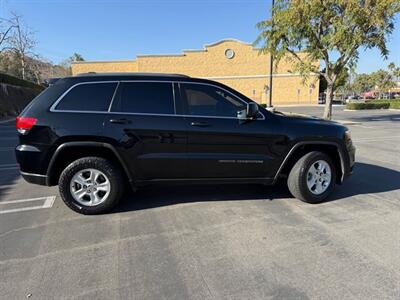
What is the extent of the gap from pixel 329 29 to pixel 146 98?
48.6ft

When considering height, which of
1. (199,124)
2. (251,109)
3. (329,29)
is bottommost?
(199,124)

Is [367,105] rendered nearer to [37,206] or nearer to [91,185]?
[91,185]

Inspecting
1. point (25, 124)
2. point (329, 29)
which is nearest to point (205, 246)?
point (25, 124)

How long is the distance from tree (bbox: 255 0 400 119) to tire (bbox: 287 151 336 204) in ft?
40.5

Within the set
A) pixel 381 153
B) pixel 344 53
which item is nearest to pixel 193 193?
pixel 381 153

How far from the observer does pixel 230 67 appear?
5528 centimetres

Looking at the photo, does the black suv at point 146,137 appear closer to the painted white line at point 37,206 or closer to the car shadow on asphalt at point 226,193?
the car shadow on asphalt at point 226,193

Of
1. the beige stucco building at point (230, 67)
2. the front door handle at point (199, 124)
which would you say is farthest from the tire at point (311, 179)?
the beige stucco building at point (230, 67)

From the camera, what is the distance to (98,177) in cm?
449

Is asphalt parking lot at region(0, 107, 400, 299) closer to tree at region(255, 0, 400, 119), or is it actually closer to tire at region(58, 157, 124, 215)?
tire at region(58, 157, 124, 215)

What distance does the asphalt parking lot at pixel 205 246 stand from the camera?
9.37 feet

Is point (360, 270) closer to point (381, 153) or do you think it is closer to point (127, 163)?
point (127, 163)

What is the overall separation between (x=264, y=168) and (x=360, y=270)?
1.95 meters

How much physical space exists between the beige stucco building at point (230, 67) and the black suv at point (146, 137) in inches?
2021
